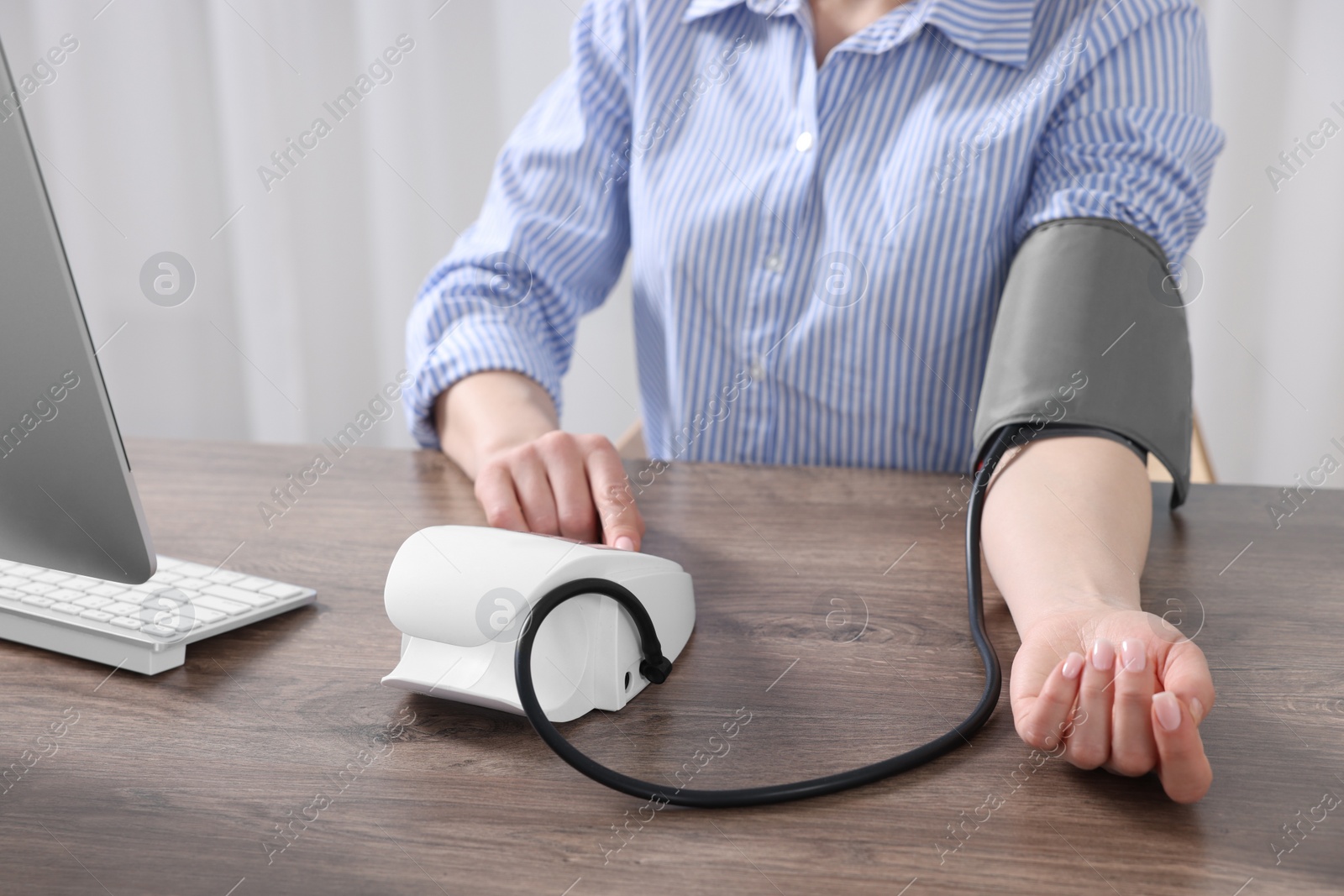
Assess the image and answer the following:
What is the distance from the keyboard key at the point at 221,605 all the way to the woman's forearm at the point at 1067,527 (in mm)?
410

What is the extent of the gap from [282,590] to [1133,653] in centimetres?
44

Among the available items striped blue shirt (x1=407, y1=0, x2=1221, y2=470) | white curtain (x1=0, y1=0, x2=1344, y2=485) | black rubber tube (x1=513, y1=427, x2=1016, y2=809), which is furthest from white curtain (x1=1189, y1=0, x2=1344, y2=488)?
black rubber tube (x1=513, y1=427, x2=1016, y2=809)

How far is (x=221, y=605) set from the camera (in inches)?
21.4

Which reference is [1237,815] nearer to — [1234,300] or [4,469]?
[4,469]

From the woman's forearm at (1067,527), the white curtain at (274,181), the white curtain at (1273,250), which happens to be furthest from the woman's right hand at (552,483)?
the white curtain at (1273,250)

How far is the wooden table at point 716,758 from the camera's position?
34 centimetres

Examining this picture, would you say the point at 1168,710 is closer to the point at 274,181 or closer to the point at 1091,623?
the point at 1091,623

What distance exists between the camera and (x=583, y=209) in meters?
1.03

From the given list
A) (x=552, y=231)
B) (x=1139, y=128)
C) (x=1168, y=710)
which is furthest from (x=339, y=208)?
(x=1168, y=710)

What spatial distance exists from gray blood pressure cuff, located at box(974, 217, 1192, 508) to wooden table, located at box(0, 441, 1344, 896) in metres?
0.08

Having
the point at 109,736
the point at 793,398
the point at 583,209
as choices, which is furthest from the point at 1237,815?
the point at 583,209

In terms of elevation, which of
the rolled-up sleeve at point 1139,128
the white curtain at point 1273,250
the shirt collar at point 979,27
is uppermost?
the shirt collar at point 979,27

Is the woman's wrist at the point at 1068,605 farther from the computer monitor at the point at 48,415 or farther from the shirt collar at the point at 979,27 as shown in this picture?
the shirt collar at the point at 979,27

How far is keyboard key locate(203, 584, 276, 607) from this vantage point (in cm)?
55
